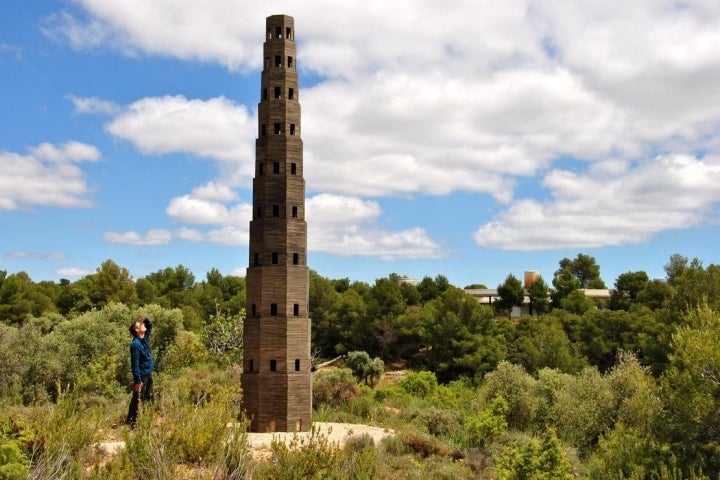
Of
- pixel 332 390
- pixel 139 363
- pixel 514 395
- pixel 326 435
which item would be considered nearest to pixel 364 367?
pixel 332 390

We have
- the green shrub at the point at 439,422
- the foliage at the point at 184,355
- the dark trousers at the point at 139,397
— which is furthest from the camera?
the foliage at the point at 184,355

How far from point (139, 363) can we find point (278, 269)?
22.7ft

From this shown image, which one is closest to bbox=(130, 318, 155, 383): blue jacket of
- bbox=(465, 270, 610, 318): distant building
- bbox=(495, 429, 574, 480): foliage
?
bbox=(495, 429, 574, 480): foliage

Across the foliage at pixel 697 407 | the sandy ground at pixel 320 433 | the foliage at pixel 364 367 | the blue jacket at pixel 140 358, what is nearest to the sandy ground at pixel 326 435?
the sandy ground at pixel 320 433

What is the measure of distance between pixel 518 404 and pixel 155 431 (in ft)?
61.0

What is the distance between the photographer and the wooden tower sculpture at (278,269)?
22281mm

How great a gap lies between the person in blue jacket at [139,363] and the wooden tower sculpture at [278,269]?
5.86 metres

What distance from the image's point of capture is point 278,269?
22.7m

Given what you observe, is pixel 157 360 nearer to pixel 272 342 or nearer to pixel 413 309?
pixel 272 342

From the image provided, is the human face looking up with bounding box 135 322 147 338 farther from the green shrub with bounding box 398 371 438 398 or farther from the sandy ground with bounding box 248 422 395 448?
the green shrub with bounding box 398 371 438 398

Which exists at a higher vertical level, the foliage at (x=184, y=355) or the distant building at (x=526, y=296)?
the distant building at (x=526, y=296)

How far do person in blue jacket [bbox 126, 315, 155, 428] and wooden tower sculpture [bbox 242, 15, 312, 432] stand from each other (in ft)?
19.2

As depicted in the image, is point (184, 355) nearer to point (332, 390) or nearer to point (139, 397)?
point (332, 390)

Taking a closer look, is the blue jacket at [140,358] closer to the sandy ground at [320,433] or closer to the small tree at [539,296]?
the sandy ground at [320,433]
